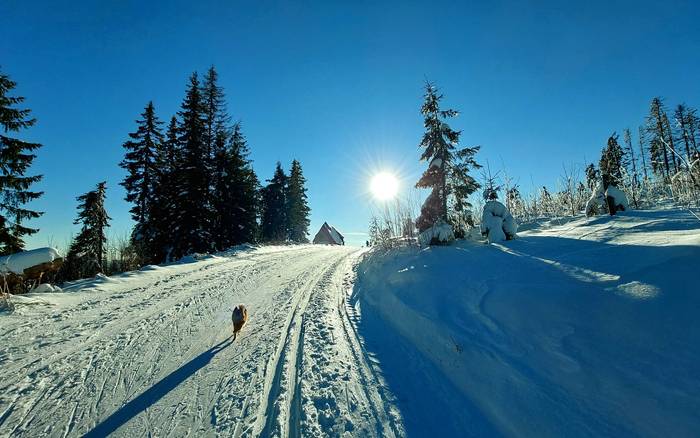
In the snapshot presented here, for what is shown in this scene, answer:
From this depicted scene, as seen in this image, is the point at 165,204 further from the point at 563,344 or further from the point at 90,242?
the point at 563,344

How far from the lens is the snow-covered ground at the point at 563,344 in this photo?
116 inches

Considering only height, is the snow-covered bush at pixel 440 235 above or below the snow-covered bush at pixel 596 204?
below

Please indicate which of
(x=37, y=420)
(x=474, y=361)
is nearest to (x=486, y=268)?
(x=474, y=361)

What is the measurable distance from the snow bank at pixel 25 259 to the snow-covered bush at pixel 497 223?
1244 centimetres

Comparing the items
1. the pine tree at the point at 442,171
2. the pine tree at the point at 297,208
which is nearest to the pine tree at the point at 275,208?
the pine tree at the point at 297,208

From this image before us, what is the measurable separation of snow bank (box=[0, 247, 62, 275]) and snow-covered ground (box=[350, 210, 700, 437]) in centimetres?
865

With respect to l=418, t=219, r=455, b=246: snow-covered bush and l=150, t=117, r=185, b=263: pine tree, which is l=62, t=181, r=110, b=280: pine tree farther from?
l=418, t=219, r=455, b=246: snow-covered bush

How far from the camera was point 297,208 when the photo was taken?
131 ft

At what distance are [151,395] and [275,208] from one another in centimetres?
3502

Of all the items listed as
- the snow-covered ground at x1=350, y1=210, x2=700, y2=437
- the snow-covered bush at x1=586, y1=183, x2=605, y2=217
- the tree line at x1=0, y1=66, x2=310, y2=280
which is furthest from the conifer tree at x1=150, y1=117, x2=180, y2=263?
the snow-covered bush at x1=586, y1=183, x2=605, y2=217

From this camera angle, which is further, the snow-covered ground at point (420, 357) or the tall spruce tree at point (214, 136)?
the tall spruce tree at point (214, 136)

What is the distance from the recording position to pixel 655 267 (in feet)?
13.3

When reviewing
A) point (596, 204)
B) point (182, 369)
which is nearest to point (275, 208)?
point (596, 204)

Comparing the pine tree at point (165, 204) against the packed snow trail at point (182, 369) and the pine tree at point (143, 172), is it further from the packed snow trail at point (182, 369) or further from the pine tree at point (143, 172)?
the packed snow trail at point (182, 369)
